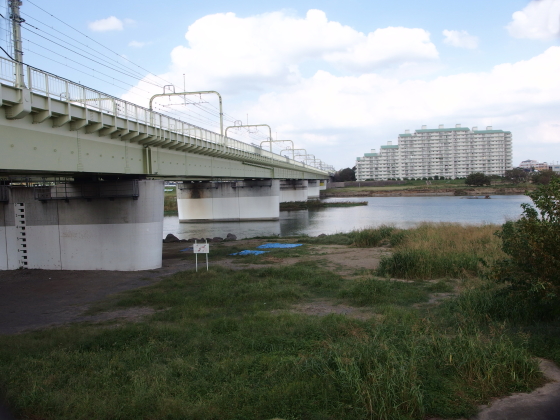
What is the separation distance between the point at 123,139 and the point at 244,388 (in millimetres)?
15882

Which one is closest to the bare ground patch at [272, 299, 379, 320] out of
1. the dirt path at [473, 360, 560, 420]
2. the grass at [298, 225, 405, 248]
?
the dirt path at [473, 360, 560, 420]

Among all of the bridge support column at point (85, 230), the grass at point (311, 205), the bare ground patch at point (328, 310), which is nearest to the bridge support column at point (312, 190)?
the grass at point (311, 205)

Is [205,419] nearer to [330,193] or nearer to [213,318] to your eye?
[213,318]

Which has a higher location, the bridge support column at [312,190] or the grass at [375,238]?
the bridge support column at [312,190]

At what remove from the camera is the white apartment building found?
6752 inches

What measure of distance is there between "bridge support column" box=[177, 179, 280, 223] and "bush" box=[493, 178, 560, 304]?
51843mm

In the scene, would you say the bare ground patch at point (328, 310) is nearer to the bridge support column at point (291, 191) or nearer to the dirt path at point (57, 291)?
the dirt path at point (57, 291)

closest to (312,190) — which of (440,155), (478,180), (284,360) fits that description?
(478,180)

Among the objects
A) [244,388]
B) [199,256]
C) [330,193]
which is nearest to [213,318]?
[244,388]

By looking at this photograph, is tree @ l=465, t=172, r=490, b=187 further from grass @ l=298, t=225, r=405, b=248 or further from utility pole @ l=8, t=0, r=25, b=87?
utility pole @ l=8, t=0, r=25, b=87

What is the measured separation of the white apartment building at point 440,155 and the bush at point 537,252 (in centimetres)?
17423

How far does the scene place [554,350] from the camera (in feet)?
24.1

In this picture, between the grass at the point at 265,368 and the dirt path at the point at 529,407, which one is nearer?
the dirt path at the point at 529,407

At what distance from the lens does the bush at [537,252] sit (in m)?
8.20
